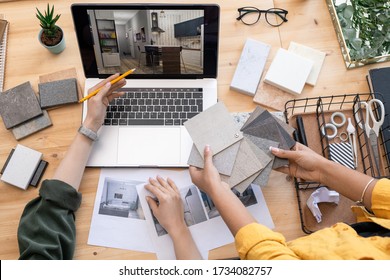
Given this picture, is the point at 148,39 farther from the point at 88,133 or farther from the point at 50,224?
the point at 50,224

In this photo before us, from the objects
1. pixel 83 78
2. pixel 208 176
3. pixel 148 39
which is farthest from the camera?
pixel 83 78

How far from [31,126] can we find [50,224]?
11.6 inches

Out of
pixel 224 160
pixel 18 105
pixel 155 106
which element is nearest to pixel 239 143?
pixel 224 160

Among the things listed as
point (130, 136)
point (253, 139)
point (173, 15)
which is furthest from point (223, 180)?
point (173, 15)

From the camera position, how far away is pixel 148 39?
1.04 metres

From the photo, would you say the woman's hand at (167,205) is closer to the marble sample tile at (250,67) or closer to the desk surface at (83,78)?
the desk surface at (83,78)

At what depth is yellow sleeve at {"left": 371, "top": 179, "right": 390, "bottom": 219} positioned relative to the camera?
2.88 ft

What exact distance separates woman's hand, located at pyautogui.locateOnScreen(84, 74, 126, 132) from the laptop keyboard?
0.11ft

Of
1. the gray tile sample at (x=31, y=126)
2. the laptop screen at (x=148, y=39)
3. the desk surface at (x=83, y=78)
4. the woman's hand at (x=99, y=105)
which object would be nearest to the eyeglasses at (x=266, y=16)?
the desk surface at (x=83, y=78)

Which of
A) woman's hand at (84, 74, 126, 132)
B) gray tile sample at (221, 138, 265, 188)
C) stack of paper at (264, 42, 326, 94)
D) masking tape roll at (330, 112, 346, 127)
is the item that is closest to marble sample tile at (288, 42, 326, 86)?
stack of paper at (264, 42, 326, 94)

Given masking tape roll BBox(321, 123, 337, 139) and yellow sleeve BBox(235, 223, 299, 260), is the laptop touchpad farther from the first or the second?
masking tape roll BBox(321, 123, 337, 139)

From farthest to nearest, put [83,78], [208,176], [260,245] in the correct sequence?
[83,78]
[208,176]
[260,245]

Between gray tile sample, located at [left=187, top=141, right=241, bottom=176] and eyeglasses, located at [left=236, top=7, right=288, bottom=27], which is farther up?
eyeglasses, located at [left=236, top=7, right=288, bottom=27]

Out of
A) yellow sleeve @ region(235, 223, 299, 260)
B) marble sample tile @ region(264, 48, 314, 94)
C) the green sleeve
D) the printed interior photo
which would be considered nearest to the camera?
yellow sleeve @ region(235, 223, 299, 260)
